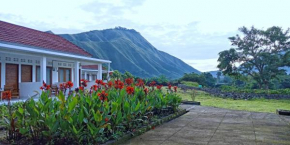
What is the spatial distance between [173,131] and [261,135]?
187 cm

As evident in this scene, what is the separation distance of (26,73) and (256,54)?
93.9 feet

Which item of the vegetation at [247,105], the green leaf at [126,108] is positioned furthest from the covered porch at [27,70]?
the green leaf at [126,108]

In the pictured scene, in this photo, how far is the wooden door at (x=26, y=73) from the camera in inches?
534

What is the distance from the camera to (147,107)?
625cm

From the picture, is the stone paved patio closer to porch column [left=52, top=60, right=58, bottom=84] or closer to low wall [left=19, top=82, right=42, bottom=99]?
low wall [left=19, top=82, right=42, bottom=99]

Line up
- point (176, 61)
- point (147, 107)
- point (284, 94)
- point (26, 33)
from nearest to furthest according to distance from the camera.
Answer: point (147, 107) → point (26, 33) → point (284, 94) → point (176, 61)

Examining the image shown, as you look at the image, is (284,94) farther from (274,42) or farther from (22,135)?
(22,135)

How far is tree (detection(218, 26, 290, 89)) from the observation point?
3200cm

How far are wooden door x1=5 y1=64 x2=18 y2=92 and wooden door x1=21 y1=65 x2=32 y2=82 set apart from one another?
43 cm

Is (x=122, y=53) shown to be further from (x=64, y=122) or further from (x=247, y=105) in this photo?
(x=64, y=122)

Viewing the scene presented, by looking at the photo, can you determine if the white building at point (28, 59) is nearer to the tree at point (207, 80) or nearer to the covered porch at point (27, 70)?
the covered porch at point (27, 70)

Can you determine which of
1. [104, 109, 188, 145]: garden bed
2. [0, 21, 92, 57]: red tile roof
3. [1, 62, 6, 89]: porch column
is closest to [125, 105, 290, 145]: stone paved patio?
[104, 109, 188, 145]: garden bed

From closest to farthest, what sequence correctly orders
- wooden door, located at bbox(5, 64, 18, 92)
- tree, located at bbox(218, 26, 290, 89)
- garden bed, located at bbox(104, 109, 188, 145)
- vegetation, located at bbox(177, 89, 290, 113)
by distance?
garden bed, located at bbox(104, 109, 188, 145), wooden door, located at bbox(5, 64, 18, 92), vegetation, located at bbox(177, 89, 290, 113), tree, located at bbox(218, 26, 290, 89)

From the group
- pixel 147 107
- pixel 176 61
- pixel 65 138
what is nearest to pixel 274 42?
pixel 147 107
